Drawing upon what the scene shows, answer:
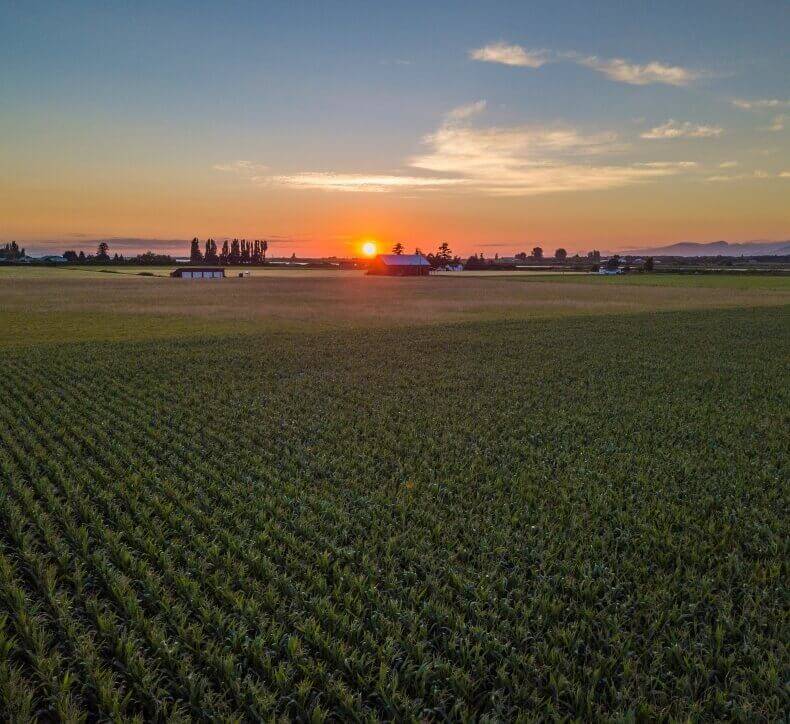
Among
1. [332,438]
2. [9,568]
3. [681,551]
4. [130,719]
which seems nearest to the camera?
[130,719]

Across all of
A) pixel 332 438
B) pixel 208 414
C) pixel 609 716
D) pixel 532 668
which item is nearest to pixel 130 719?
pixel 532 668

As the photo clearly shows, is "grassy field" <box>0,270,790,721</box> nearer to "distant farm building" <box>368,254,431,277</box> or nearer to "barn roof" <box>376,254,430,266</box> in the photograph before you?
"distant farm building" <box>368,254,431,277</box>

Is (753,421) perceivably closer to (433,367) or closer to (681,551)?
(681,551)

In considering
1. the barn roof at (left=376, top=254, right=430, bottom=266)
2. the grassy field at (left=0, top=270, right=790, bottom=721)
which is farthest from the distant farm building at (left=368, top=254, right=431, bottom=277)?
the grassy field at (left=0, top=270, right=790, bottom=721)

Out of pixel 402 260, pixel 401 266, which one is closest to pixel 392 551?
pixel 401 266

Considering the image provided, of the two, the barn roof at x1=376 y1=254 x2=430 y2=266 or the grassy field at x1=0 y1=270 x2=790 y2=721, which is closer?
the grassy field at x1=0 y1=270 x2=790 y2=721

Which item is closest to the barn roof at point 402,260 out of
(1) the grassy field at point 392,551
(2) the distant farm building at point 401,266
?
(2) the distant farm building at point 401,266
